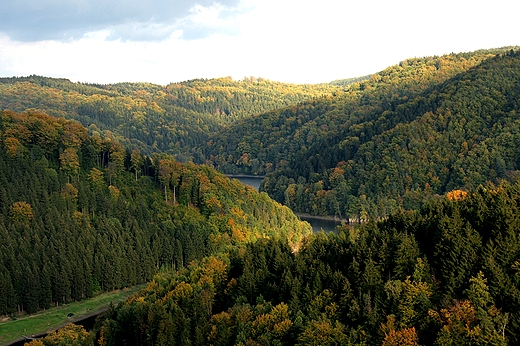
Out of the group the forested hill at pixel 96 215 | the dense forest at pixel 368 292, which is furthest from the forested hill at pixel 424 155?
the dense forest at pixel 368 292

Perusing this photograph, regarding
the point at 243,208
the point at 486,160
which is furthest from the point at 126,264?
the point at 486,160

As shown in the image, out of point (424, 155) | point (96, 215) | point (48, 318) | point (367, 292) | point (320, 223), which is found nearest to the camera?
point (367, 292)

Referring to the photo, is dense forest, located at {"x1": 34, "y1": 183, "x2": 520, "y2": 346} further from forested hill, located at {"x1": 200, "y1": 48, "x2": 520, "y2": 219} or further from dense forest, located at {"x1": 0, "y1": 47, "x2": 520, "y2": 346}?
forested hill, located at {"x1": 200, "y1": 48, "x2": 520, "y2": 219}

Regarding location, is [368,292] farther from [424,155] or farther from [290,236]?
[424,155]

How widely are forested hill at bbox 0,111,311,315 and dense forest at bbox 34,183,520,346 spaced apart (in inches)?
897

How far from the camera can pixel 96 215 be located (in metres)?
96.4

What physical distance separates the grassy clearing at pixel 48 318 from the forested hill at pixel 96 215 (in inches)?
64.0

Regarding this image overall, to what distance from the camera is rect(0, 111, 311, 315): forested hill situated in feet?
269

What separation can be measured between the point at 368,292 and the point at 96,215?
63599mm

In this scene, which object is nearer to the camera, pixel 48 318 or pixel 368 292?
pixel 368 292

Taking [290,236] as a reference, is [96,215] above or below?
above

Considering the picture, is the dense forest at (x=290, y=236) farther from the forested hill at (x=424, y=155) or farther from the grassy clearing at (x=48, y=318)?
the grassy clearing at (x=48, y=318)

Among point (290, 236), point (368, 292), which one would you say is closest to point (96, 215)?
point (290, 236)

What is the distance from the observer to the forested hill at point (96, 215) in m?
82.1
